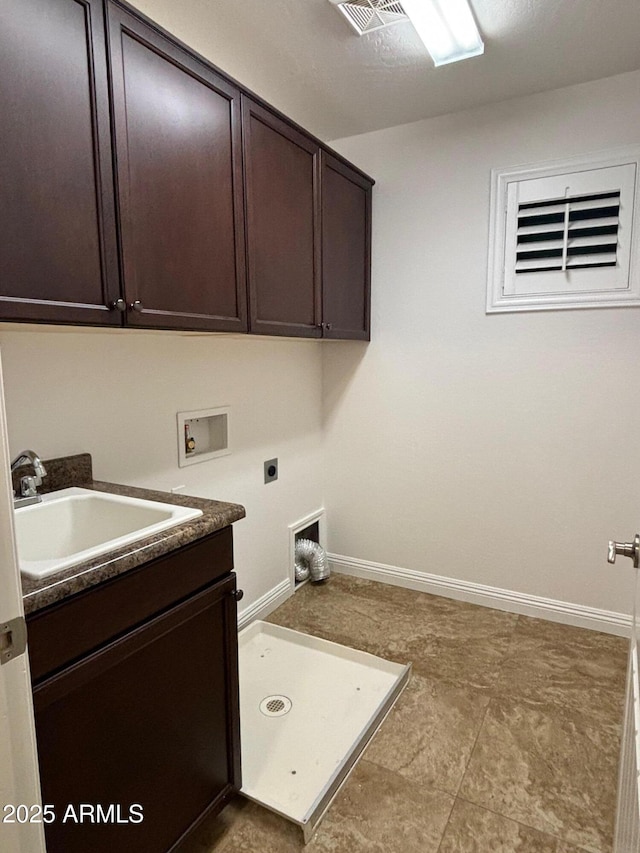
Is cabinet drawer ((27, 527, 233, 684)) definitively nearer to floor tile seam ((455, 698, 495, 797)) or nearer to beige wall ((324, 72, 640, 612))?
floor tile seam ((455, 698, 495, 797))

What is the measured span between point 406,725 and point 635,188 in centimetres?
234

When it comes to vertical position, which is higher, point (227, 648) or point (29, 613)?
point (29, 613)

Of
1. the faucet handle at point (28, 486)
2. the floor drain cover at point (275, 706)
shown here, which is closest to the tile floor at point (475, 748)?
the floor drain cover at point (275, 706)

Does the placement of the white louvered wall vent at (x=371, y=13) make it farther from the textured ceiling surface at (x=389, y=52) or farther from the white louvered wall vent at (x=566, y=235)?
the white louvered wall vent at (x=566, y=235)

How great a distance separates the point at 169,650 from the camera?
115 cm

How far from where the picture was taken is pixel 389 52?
190 cm

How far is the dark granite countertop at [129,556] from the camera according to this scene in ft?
2.88

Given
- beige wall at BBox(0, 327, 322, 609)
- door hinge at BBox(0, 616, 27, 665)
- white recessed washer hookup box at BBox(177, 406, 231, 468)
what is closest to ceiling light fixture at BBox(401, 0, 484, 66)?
beige wall at BBox(0, 327, 322, 609)

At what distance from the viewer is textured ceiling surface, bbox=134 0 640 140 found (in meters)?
1.68

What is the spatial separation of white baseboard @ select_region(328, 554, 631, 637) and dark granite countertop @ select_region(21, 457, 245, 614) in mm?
1741

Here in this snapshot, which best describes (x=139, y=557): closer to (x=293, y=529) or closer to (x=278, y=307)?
(x=278, y=307)

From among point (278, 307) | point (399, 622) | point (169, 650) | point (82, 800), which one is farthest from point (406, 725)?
point (278, 307)

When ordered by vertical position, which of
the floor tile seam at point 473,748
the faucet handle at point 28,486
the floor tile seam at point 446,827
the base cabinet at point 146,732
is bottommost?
the floor tile seam at point 446,827

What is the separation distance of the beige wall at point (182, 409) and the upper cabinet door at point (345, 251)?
33 cm
